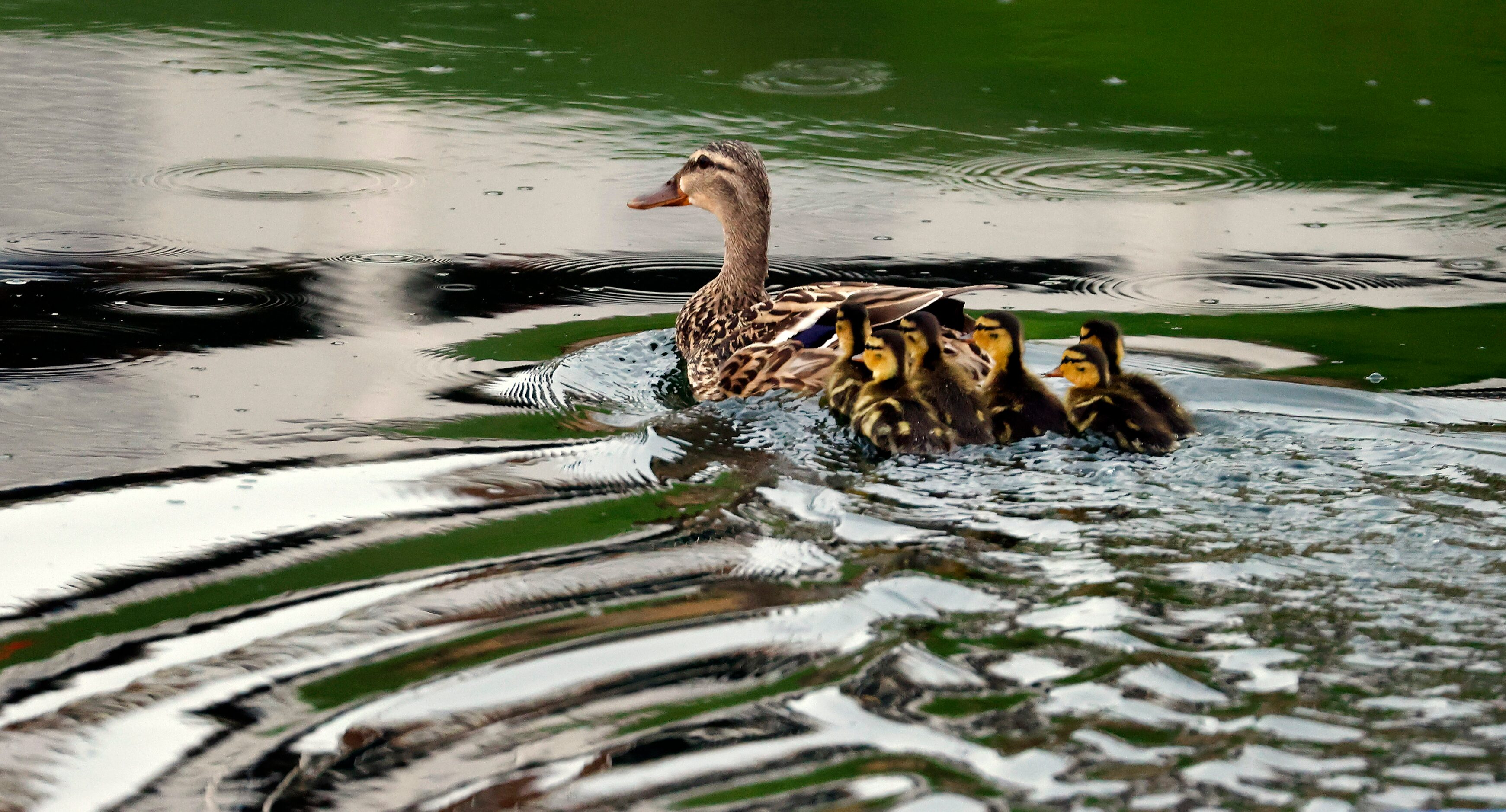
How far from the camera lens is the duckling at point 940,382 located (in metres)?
4.41

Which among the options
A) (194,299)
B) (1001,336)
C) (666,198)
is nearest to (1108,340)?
(1001,336)

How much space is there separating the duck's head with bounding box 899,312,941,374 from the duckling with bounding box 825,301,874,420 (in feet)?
0.39

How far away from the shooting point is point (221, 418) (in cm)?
457

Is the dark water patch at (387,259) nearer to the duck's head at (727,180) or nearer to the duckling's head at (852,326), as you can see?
the duck's head at (727,180)

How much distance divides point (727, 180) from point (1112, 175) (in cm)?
256

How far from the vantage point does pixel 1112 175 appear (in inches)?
311

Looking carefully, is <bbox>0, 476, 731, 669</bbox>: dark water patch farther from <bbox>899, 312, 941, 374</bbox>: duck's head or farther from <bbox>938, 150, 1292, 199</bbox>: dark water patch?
<bbox>938, 150, 1292, 199</bbox>: dark water patch

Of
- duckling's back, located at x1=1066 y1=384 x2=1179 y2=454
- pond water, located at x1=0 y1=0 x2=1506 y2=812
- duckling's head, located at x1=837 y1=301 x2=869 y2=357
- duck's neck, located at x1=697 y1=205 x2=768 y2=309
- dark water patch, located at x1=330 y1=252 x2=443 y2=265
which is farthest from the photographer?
dark water patch, located at x1=330 y1=252 x2=443 y2=265

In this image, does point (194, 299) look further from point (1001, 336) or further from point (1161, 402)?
point (1161, 402)

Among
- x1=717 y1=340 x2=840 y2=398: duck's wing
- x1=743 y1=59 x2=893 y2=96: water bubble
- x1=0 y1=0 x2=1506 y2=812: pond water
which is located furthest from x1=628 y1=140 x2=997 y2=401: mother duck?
x1=743 y1=59 x2=893 y2=96: water bubble

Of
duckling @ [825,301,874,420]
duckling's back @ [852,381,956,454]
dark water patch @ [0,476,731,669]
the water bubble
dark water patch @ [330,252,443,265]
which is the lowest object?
dark water patch @ [0,476,731,669]

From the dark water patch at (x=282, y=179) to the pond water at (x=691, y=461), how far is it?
0.12 feet

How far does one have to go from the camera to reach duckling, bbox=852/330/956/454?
4.32 meters

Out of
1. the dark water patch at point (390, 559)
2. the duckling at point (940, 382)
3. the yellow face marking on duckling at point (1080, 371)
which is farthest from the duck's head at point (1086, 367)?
the dark water patch at point (390, 559)
